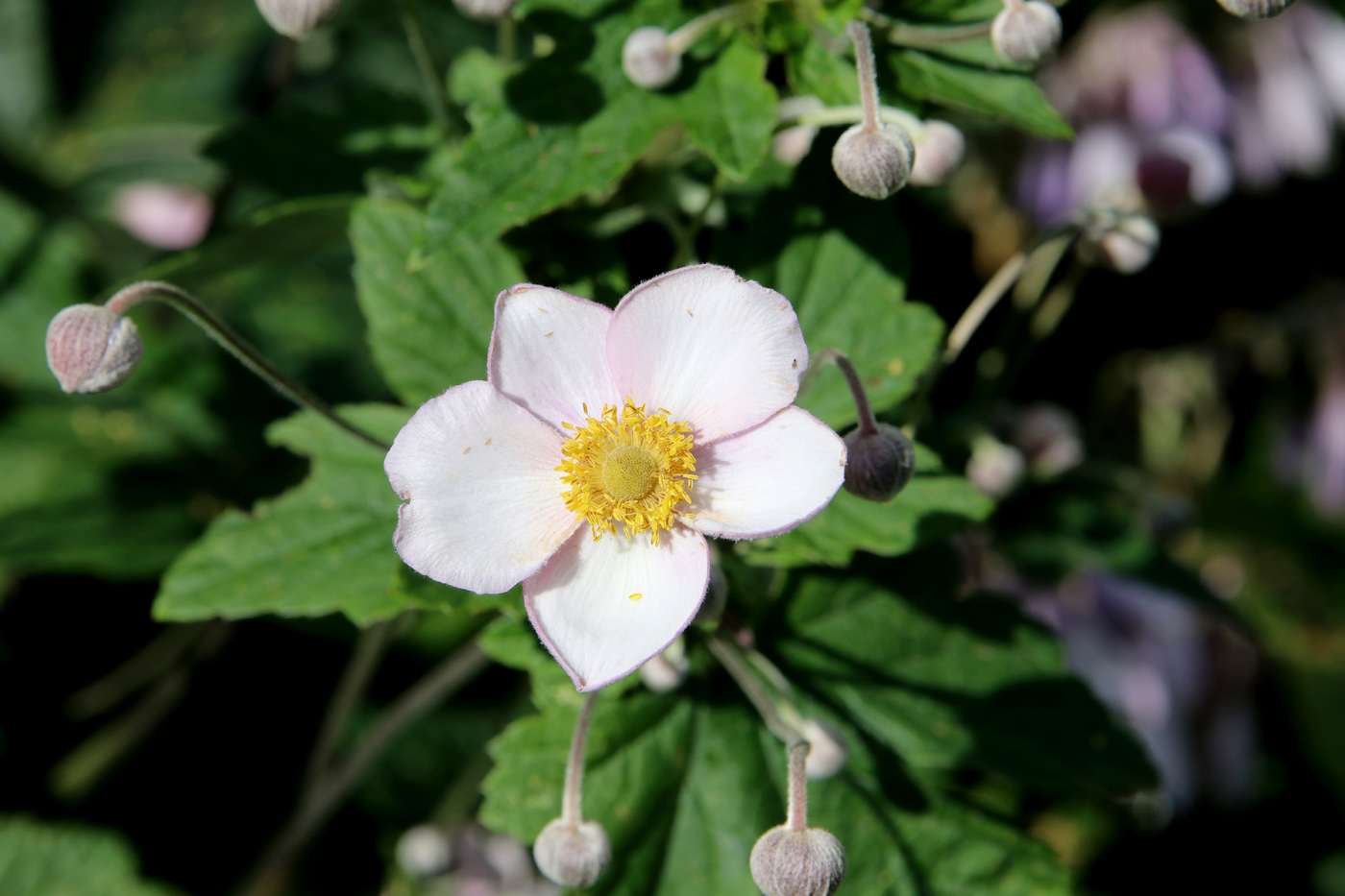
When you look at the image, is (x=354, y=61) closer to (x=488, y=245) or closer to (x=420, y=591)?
(x=488, y=245)

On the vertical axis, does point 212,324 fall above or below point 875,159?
below

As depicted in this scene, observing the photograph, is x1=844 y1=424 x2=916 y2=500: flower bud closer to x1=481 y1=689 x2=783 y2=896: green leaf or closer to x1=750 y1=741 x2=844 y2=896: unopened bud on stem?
x1=750 y1=741 x2=844 y2=896: unopened bud on stem

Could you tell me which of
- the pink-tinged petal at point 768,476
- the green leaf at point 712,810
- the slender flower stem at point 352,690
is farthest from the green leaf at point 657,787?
the slender flower stem at point 352,690

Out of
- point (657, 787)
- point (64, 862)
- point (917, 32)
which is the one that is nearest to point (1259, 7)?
point (917, 32)

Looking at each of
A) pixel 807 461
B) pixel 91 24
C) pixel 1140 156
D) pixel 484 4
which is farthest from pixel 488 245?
pixel 91 24

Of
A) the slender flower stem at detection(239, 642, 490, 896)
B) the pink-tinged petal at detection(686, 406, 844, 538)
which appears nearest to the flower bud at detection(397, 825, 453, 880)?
the slender flower stem at detection(239, 642, 490, 896)

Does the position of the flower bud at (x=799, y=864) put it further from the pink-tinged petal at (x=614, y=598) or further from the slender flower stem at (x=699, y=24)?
the slender flower stem at (x=699, y=24)

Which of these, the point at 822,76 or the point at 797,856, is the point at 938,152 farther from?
the point at 797,856
